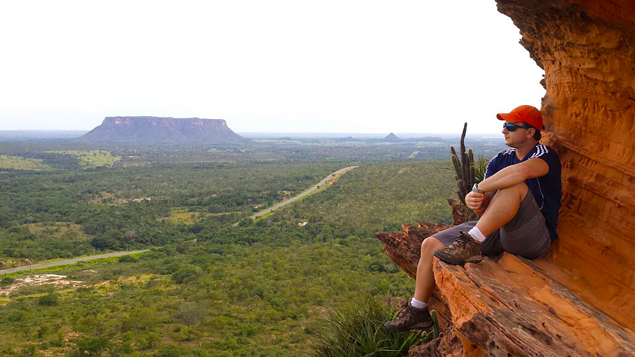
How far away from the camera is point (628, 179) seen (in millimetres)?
3924

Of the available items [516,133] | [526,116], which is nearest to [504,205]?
[516,133]

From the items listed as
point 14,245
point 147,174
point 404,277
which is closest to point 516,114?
point 404,277

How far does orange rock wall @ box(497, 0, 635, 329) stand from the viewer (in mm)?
3717

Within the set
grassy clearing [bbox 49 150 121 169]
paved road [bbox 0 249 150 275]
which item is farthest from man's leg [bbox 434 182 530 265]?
grassy clearing [bbox 49 150 121 169]

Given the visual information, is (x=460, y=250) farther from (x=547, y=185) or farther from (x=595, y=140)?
(x=595, y=140)

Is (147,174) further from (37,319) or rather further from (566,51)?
(566,51)

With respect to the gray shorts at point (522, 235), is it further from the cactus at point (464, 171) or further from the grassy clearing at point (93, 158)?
the grassy clearing at point (93, 158)

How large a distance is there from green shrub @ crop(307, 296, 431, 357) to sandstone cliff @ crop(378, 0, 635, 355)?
86.1 inches

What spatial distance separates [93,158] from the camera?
130500 millimetres

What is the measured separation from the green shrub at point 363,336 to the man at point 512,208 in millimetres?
1705

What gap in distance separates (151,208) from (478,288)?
60436mm

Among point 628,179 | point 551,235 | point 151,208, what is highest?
point 628,179

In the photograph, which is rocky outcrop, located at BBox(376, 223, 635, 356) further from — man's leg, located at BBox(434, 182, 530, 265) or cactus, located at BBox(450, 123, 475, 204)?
cactus, located at BBox(450, 123, 475, 204)

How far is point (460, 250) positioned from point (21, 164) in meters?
131
